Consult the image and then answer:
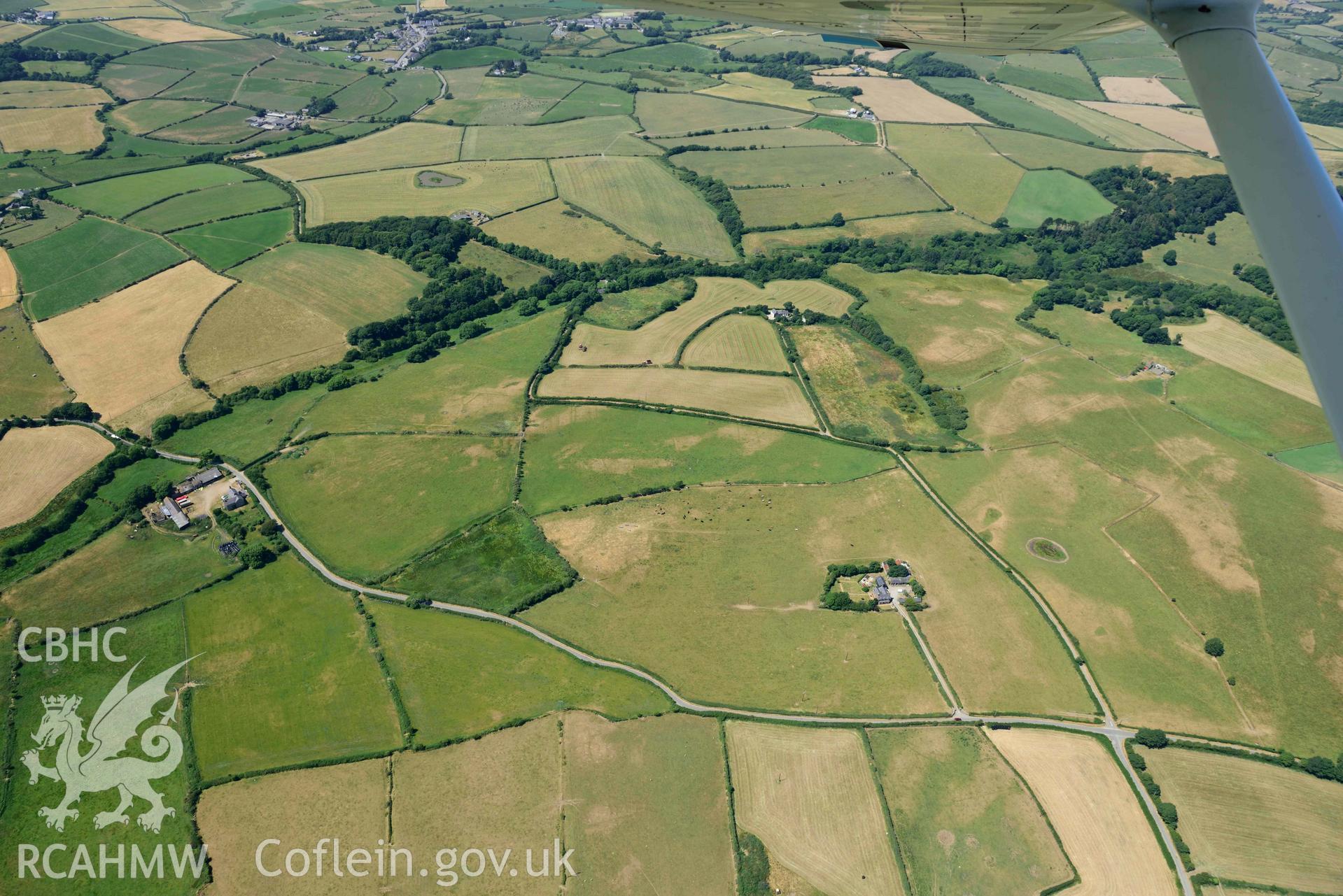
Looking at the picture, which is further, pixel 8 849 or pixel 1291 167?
pixel 8 849

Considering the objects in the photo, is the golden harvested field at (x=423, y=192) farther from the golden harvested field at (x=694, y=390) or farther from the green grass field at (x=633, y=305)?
the golden harvested field at (x=694, y=390)

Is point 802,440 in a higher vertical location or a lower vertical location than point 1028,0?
lower

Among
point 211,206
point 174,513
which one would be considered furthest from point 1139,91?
point 174,513

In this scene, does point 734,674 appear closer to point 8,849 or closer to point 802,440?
point 802,440

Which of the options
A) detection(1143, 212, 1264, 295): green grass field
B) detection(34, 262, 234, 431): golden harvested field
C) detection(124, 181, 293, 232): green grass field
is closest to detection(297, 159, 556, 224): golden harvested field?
detection(124, 181, 293, 232): green grass field

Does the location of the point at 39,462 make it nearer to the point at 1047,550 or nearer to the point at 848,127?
the point at 1047,550

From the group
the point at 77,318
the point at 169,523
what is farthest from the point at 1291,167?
the point at 77,318

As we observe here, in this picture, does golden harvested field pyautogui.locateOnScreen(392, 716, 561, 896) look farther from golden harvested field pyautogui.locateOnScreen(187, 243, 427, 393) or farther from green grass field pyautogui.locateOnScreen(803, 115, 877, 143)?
green grass field pyautogui.locateOnScreen(803, 115, 877, 143)
